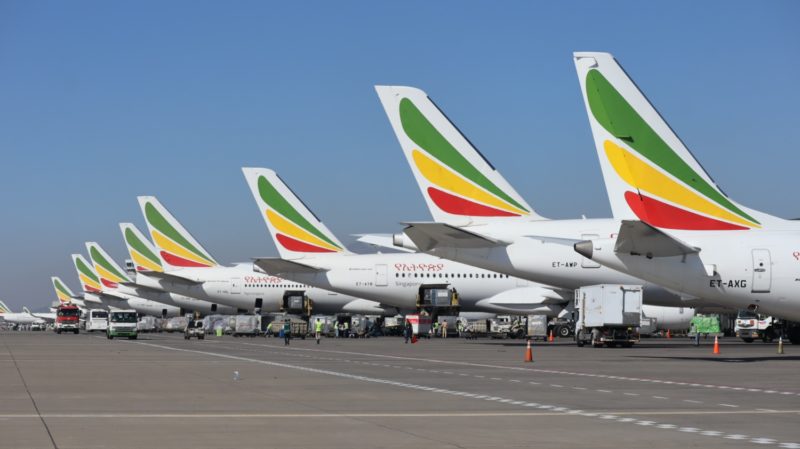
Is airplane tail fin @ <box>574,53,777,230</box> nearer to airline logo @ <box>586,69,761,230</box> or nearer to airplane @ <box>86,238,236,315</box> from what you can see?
airline logo @ <box>586,69,761,230</box>

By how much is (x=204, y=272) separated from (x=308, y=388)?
70.4m

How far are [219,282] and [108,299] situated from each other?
53.9m

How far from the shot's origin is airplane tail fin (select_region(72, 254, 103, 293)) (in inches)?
6644

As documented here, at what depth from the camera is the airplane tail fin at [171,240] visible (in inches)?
3863

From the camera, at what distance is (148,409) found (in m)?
18.6

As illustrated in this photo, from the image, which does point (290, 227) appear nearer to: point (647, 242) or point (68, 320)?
point (68, 320)

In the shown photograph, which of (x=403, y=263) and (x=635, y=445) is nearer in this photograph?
(x=635, y=445)

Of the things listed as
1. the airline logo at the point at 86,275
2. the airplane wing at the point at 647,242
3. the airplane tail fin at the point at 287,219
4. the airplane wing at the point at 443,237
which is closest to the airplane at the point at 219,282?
the airplane tail fin at the point at 287,219

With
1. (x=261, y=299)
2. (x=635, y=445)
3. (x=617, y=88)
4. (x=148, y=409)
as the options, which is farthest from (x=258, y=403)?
(x=261, y=299)

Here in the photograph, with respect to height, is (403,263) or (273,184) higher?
(273,184)

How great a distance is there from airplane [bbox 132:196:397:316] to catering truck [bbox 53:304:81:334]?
39.7 ft

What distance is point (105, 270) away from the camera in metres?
153

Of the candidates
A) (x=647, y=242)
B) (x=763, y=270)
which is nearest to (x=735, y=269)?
(x=763, y=270)

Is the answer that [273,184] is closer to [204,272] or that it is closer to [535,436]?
[204,272]
